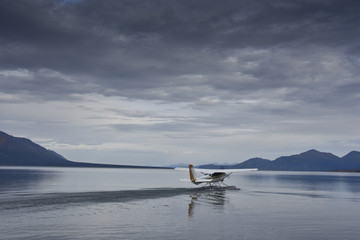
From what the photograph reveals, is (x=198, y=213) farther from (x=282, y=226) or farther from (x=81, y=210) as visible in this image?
(x=81, y=210)

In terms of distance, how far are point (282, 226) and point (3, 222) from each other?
19.1 metres

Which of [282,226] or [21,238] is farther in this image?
[282,226]

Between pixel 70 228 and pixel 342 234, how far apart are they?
57.4ft

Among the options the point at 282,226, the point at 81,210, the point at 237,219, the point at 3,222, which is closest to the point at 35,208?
the point at 81,210

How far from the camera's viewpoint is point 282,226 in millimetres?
23281

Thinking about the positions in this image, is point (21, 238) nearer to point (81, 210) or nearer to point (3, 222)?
point (3, 222)

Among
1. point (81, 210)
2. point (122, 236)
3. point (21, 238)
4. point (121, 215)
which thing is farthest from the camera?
point (81, 210)

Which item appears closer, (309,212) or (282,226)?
(282,226)

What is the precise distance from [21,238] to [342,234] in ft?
63.9

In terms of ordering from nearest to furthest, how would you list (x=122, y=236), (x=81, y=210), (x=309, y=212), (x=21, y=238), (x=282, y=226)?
(x=21, y=238)
(x=122, y=236)
(x=282, y=226)
(x=81, y=210)
(x=309, y=212)

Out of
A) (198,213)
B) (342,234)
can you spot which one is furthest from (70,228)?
(342,234)

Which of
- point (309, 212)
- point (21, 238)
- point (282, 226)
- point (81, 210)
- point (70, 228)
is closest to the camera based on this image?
point (21, 238)

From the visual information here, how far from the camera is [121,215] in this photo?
25438mm

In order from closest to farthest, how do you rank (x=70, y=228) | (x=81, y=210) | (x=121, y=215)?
1. (x=70, y=228)
2. (x=121, y=215)
3. (x=81, y=210)
